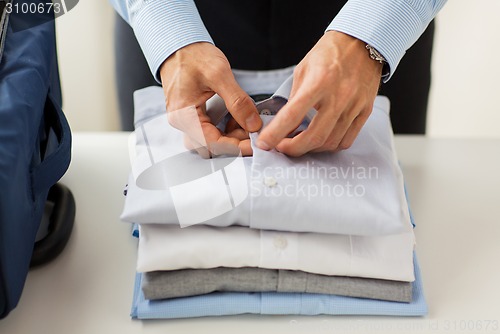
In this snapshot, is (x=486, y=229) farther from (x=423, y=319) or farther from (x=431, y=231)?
(x=423, y=319)

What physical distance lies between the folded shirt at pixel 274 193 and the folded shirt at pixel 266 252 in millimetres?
13

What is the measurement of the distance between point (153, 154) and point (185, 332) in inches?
6.9

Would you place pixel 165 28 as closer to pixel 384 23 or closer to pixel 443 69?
pixel 384 23

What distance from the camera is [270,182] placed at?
0.60 metres

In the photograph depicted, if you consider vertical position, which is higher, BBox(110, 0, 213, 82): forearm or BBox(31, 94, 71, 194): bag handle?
BBox(110, 0, 213, 82): forearm

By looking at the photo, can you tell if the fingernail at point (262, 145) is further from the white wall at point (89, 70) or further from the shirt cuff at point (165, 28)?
the white wall at point (89, 70)

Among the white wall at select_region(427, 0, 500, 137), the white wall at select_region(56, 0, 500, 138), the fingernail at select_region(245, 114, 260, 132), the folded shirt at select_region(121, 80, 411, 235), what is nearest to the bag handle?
the folded shirt at select_region(121, 80, 411, 235)

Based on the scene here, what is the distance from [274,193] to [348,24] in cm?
18

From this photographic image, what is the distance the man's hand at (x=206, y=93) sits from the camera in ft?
2.13

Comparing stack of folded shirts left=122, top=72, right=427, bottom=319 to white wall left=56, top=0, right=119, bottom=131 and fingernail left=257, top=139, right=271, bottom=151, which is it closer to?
fingernail left=257, top=139, right=271, bottom=151

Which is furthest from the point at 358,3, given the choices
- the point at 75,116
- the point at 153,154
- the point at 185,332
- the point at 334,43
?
the point at 75,116

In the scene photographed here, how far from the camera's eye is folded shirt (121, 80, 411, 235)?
1.93ft

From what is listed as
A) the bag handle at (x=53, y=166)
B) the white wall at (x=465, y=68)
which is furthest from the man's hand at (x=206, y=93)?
the white wall at (x=465, y=68)

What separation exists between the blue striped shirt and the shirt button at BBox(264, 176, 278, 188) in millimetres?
162
